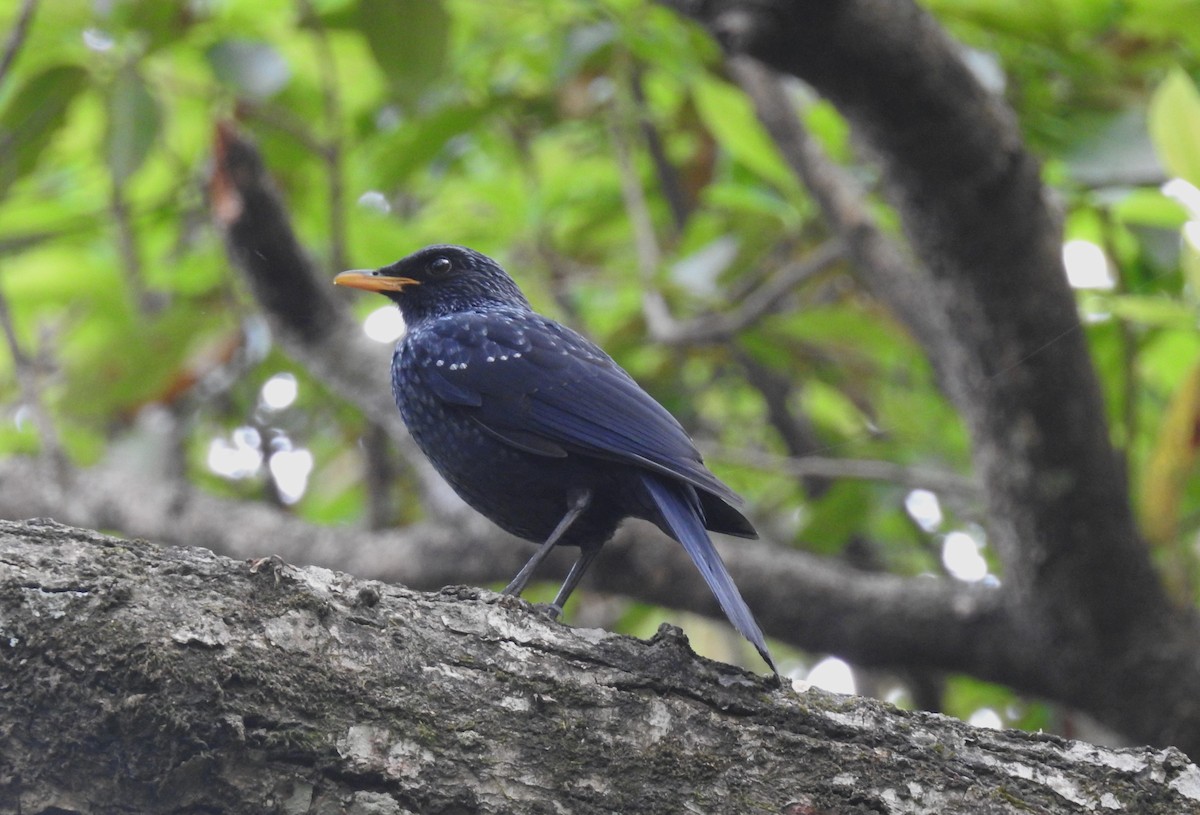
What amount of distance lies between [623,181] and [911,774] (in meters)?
3.46

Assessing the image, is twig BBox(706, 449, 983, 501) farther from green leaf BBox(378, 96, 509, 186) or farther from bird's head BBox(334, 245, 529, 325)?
green leaf BBox(378, 96, 509, 186)

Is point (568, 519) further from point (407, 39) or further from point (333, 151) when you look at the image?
point (333, 151)

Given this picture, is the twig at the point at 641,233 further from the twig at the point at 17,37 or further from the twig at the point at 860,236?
the twig at the point at 17,37

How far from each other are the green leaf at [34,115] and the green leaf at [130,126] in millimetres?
197

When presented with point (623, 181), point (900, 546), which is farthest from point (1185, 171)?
point (900, 546)

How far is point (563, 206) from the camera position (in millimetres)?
5820

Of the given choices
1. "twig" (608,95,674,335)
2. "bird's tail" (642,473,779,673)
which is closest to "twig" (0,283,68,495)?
"twig" (608,95,674,335)

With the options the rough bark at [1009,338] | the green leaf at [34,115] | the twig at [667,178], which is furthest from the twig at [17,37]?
the twig at [667,178]

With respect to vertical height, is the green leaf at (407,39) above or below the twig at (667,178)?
below

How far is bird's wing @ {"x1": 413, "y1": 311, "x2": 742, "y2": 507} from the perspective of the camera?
3184 millimetres

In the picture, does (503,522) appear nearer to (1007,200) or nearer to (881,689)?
(1007,200)

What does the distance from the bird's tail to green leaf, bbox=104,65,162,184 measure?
2051 millimetres

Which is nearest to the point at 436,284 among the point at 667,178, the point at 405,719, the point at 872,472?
the point at 872,472

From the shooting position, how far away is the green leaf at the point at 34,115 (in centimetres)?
436
